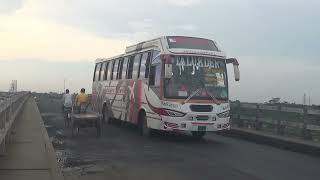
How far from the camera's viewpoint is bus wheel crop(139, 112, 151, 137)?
1920cm

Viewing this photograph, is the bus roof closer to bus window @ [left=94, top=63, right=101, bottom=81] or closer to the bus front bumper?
the bus front bumper

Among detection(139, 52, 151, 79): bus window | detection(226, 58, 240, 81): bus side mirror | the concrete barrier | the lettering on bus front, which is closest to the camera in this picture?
the concrete barrier

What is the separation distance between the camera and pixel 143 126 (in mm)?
19672

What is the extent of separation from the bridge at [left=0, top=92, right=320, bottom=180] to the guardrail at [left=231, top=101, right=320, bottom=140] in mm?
32

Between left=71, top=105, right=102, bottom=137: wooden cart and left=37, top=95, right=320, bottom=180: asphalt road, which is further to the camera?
left=71, top=105, right=102, bottom=137: wooden cart

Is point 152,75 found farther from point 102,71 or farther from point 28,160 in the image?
point 102,71

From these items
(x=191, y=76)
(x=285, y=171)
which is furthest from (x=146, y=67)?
(x=285, y=171)

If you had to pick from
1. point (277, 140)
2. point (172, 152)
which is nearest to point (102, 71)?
point (277, 140)

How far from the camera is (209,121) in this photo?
17.7 meters

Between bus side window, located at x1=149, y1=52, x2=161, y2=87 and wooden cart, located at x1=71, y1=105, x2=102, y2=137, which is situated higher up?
bus side window, located at x1=149, y1=52, x2=161, y2=87

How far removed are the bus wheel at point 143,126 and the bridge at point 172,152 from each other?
284 millimetres

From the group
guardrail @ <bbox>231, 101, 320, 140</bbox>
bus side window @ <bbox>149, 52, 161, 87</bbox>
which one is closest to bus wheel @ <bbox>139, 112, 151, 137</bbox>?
bus side window @ <bbox>149, 52, 161, 87</bbox>

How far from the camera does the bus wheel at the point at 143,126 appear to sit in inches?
756

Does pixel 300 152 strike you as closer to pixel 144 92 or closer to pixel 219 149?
pixel 219 149
